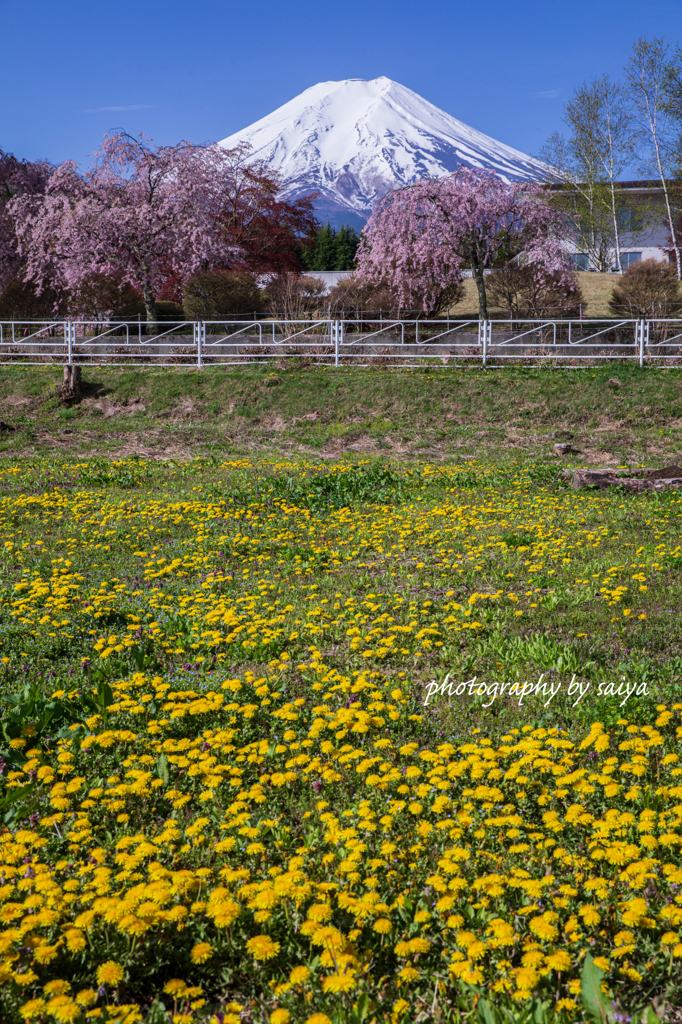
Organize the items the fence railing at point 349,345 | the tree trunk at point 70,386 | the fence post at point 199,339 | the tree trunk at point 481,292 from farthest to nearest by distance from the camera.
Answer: the tree trunk at point 481,292 → the fence post at point 199,339 → the fence railing at point 349,345 → the tree trunk at point 70,386

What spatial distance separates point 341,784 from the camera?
3.51 meters

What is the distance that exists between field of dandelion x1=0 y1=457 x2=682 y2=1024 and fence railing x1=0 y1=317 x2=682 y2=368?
15550mm

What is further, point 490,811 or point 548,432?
point 548,432

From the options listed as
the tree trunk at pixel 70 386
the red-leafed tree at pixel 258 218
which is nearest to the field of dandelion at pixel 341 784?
the tree trunk at pixel 70 386

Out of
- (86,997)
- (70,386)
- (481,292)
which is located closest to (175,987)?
(86,997)

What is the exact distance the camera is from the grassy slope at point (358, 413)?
15.8 meters

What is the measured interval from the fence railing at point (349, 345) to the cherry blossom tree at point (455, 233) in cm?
348

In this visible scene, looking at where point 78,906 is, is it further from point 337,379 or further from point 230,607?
point 337,379

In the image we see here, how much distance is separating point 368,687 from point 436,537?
368 centimetres

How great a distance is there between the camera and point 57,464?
1346cm

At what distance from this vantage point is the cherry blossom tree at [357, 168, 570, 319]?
29.0m

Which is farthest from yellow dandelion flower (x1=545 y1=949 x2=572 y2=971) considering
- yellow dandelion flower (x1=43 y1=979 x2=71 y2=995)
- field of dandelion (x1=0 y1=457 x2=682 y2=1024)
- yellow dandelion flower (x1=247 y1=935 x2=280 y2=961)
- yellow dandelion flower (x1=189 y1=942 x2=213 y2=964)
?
yellow dandelion flower (x1=43 y1=979 x2=71 y2=995)

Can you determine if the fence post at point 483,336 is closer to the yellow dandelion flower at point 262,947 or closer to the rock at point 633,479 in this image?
the rock at point 633,479

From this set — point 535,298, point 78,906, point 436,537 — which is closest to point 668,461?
point 436,537
